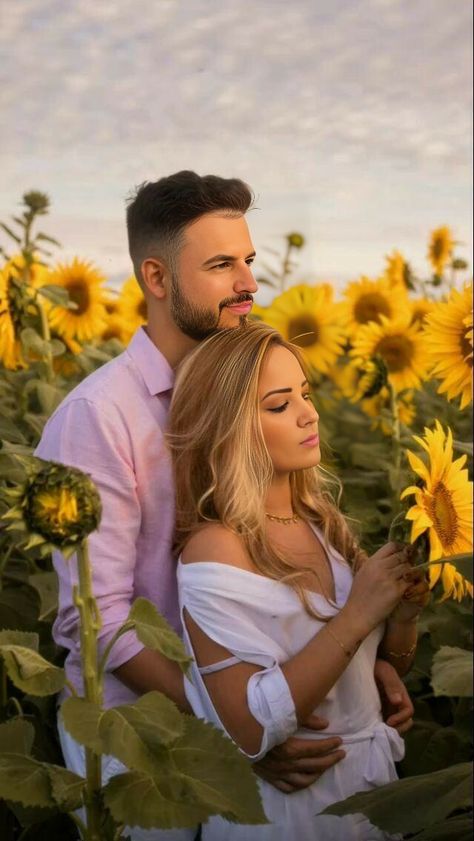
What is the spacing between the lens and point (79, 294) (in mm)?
3840

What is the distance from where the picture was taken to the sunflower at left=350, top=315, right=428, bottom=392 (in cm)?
368

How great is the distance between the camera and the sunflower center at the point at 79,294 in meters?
3.80

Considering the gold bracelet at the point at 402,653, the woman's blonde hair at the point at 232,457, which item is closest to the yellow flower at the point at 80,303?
the woman's blonde hair at the point at 232,457

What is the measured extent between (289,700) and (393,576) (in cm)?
23

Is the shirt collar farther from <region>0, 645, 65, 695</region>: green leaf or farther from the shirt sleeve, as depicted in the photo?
<region>0, 645, 65, 695</region>: green leaf

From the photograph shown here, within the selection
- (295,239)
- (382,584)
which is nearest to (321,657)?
(382,584)

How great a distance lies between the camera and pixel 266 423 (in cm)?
190

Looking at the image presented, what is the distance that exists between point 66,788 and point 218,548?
477 millimetres

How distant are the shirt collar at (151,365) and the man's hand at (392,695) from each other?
1.93 ft

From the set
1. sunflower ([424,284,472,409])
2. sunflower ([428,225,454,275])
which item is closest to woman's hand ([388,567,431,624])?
sunflower ([424,284,472,409])

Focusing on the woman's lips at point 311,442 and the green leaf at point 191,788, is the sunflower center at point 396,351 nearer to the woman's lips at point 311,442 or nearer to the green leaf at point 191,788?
the woman's lips at point 311,442

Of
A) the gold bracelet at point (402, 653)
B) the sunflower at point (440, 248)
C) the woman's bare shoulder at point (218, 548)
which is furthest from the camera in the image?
the sunflower at point (440, 248)

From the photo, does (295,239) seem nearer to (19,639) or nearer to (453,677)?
(19,639)

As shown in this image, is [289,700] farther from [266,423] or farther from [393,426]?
[393,426]
